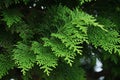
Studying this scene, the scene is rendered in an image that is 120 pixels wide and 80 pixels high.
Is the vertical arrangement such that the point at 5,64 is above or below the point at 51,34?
below

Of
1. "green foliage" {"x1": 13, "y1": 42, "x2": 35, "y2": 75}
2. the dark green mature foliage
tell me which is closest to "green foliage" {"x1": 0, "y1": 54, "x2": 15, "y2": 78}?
the dark green mature foliage

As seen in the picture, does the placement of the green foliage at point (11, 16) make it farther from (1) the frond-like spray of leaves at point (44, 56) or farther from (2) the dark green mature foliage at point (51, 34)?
(1) the frond-like spray of leaves at point (44, 56)

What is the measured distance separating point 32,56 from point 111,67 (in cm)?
221

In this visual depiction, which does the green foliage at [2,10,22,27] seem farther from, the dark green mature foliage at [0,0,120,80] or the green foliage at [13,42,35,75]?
the green foliage at [13,42,35,75]

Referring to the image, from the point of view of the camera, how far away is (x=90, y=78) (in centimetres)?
493

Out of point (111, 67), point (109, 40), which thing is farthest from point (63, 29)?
point (111, 67)

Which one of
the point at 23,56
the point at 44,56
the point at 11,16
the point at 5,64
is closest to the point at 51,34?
the point at 44,56

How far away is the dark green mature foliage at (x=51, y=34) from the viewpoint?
2418mm

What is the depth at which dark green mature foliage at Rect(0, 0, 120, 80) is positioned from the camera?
7.93 feet

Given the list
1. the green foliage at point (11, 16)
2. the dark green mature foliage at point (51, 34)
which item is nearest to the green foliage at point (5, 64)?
the dark green mature foliage at point (51, 34)

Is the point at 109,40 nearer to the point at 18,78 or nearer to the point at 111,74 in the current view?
the point at 18,78

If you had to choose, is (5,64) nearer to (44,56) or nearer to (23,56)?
(23,56)

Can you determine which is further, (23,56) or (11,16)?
(11,16)

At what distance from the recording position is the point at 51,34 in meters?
2.46
